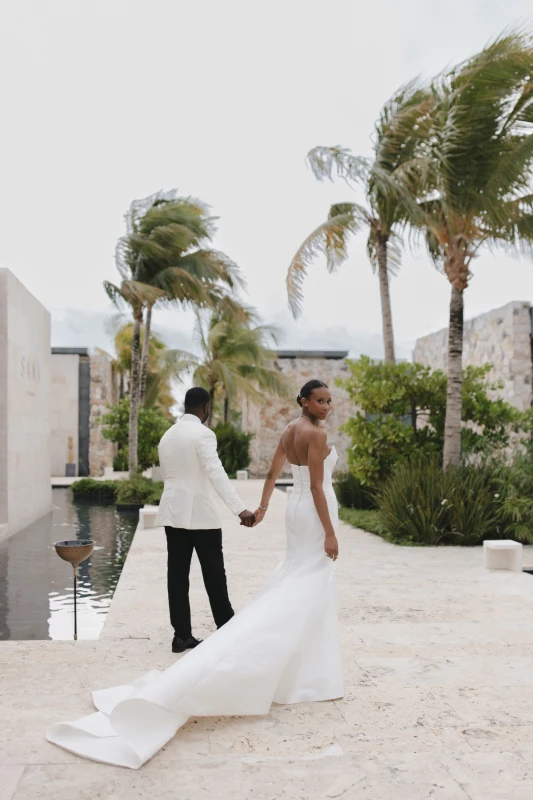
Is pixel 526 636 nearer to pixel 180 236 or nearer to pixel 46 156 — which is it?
pixel 180 236

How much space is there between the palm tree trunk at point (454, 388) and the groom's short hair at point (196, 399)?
264 inches

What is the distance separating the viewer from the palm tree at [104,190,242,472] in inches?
720

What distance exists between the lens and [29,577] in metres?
8.38

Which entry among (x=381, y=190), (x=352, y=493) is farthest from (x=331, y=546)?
(x=352, y=493)

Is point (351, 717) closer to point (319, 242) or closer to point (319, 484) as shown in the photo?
point (319, 484)

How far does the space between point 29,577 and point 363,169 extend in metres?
8.08

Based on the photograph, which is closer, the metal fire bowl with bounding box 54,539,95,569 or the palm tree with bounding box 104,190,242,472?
the metal fire bowl with bounding box 54,539,95,569

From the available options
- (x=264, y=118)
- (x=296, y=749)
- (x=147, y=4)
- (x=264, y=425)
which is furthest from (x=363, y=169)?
(x=264, y=425)

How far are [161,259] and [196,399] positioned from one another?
14.4 metres

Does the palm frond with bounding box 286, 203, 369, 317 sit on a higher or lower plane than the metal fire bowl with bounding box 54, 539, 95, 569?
higher

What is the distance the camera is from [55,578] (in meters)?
8.38

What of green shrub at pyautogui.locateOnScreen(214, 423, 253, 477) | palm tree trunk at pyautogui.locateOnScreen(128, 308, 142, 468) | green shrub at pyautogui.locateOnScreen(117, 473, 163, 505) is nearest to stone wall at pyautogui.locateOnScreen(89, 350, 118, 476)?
green shrub at pyautogui.locateOnScreen(214, 423, 253, 477)

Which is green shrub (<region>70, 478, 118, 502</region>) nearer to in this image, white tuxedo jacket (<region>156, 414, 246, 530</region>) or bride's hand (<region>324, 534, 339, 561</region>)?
white tuxedo jacket (<region>156, 414, 246, 530</region>)

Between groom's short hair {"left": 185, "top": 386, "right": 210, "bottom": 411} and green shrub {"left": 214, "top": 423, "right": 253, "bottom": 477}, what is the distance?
2115cm
